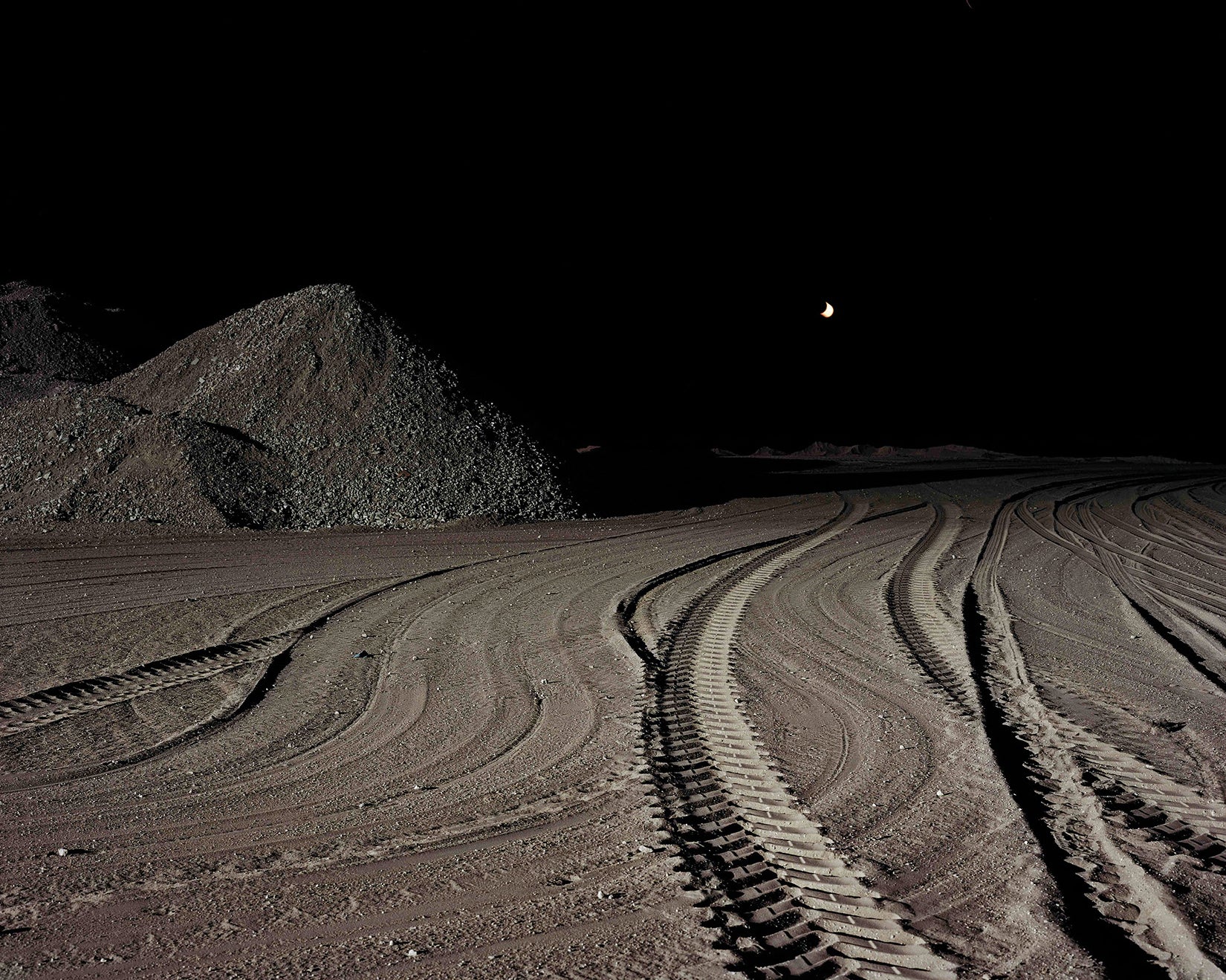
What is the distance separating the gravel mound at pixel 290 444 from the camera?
14.5 meters

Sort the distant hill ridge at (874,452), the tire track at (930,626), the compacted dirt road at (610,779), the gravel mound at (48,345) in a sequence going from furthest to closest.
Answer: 1. the distant hill ridge at (874,452)
2. the gravel mound at (48,345)
3. the tire track at (930,626)
4. the compacted dirt road at (610,779)

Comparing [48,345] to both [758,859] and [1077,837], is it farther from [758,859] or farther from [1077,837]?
[1077,837]

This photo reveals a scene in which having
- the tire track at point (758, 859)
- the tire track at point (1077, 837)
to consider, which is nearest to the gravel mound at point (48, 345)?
the tire track at point (758, 859)

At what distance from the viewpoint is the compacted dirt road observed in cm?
306

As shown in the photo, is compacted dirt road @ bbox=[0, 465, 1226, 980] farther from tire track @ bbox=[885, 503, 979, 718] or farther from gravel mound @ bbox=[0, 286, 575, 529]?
gravel mound @ bbox=[0, 286, 575, 529]

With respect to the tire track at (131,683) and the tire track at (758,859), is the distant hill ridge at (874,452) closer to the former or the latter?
the tire track at (131,683)

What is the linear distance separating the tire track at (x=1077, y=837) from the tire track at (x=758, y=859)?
2.34 feet

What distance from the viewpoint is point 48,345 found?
28719 millimetres

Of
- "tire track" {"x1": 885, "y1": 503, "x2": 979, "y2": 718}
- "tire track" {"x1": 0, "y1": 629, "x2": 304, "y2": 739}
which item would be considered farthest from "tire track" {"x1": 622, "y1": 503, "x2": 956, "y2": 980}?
"tire track" {"x1": 0, "y1": 629, "x2": 304, "y2": 739}

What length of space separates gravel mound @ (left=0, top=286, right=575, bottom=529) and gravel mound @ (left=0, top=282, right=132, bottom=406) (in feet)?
37.3

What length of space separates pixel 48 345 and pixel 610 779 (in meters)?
31.0

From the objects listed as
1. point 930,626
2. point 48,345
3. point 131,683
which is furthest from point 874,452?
point 131,683

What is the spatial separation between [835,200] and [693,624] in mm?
36215

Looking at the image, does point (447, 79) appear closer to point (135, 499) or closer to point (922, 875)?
point (135, 499)
